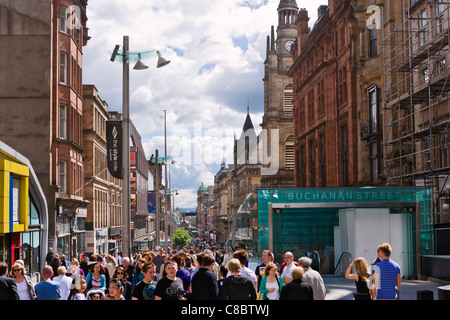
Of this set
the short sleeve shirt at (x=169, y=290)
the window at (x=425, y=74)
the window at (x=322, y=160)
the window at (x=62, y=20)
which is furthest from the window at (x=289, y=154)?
the short sleeve shirt at (x=169, y=290)

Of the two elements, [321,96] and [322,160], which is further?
[322,160]

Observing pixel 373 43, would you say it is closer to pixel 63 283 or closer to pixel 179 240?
pixel 63 283

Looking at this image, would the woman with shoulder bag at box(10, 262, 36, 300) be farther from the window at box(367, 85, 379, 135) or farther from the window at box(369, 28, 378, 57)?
the window at box(369, 28, 378, 57)

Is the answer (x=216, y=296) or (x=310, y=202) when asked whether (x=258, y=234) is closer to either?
(x=310, y=202)

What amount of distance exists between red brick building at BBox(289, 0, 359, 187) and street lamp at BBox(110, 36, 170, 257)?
22870mm

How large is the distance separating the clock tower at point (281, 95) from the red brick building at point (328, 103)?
20.2m

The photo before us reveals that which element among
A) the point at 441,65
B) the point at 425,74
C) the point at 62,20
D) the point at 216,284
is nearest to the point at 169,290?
the point at 216,284

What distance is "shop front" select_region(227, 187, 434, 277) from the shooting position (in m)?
22.0

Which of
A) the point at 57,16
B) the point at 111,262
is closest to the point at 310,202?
the point at 111,262

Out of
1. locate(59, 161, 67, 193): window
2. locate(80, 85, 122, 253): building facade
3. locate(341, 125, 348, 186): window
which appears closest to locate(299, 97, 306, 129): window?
locate(341, 125, 348, 186): window

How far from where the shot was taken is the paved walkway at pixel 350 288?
1712 centimetres

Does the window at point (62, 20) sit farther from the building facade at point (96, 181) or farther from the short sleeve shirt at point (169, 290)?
the short sleeve shirt at point (169, 290)

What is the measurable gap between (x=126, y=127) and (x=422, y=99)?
1632 cm

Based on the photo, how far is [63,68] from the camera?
36219 millimetres
